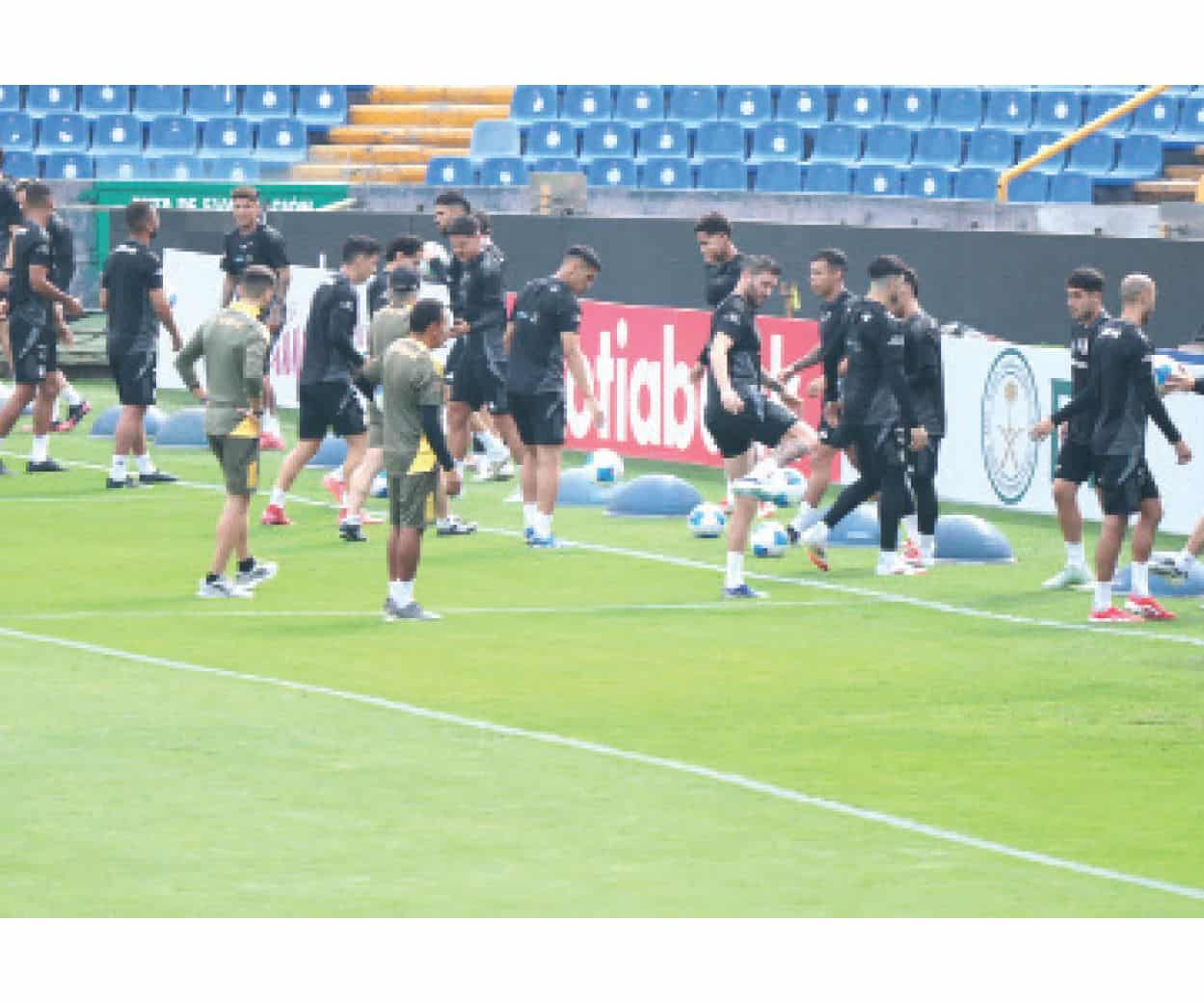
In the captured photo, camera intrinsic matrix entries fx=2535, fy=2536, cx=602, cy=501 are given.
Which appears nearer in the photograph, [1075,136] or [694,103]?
[1075,136]

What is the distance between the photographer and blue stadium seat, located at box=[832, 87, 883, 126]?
109 feet

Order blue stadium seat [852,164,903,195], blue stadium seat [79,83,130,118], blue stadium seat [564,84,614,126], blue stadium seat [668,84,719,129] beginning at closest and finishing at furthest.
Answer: blue stadium seat [852,164,903,195], blue stadium seat [668,84,719,129], blue stadium seat [564,84,614,126], blue stadium seat [79,83,130,118]

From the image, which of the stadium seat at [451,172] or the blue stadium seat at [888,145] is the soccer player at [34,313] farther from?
the stadium seat at [451,172]

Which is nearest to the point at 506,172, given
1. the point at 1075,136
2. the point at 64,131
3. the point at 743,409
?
the point at 1075,136

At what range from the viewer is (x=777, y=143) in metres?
33.8

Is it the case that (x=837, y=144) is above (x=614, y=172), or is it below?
above

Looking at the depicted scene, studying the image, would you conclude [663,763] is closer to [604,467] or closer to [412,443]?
[412,443]

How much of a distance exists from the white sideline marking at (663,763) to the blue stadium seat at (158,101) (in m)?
26.8

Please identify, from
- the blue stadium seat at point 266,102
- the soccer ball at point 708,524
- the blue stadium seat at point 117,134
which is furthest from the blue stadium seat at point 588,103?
the soccer ball at point 708,524

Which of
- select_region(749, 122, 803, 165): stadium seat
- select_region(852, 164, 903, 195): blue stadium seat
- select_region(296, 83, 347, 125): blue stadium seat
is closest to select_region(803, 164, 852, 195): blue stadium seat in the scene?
select_region(852, 164, 903, 195): blue stadium seat

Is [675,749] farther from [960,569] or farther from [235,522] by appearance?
[960,569]

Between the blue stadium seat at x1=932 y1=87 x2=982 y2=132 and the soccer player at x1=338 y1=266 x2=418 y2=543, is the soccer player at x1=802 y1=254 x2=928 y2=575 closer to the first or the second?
the soccer player at x1=338 y1=266 x2=418 y2=543

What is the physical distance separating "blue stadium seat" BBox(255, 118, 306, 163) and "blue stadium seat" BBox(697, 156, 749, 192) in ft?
25.3

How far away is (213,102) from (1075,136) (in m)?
15.2
